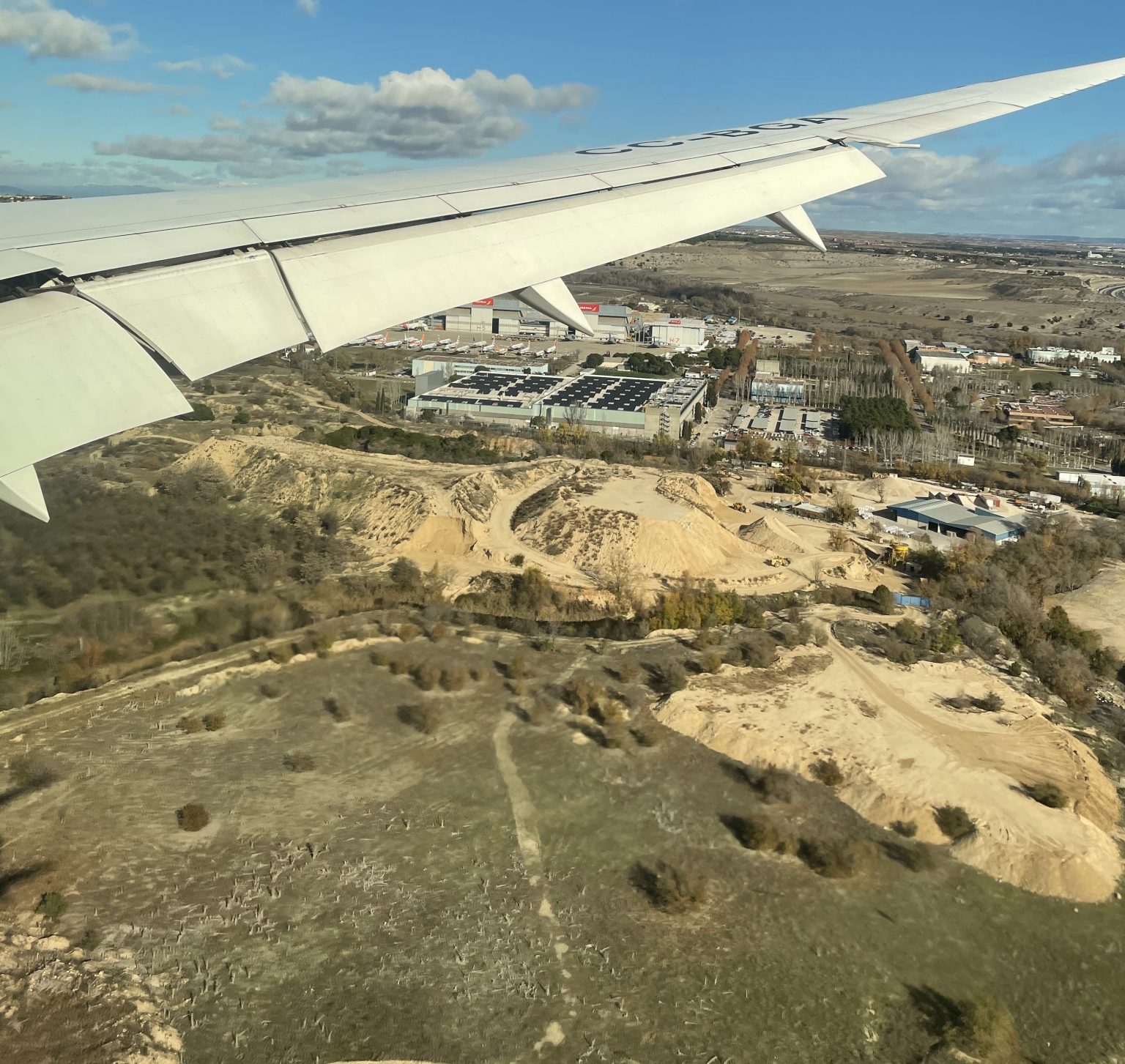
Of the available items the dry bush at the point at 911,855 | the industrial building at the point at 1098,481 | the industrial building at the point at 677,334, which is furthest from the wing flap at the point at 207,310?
the industrial building at the point at 677,334

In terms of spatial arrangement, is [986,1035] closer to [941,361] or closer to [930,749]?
[930,749]

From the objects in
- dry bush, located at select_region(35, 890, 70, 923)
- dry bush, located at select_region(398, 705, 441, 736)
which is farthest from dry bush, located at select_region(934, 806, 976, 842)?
dry bush, located at select_region(35, 890, 70, 923)

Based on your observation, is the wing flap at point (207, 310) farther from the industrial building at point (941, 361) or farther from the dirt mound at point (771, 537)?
the industrial building at point (941, 361)

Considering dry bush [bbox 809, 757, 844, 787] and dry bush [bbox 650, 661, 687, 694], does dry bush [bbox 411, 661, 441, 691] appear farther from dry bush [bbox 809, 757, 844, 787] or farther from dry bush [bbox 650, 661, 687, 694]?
dry bush [bbox 809, 757, 844, 787]

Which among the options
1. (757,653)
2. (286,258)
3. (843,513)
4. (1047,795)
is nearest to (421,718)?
(757,653)

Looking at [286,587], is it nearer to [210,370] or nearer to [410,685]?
[410,685]
